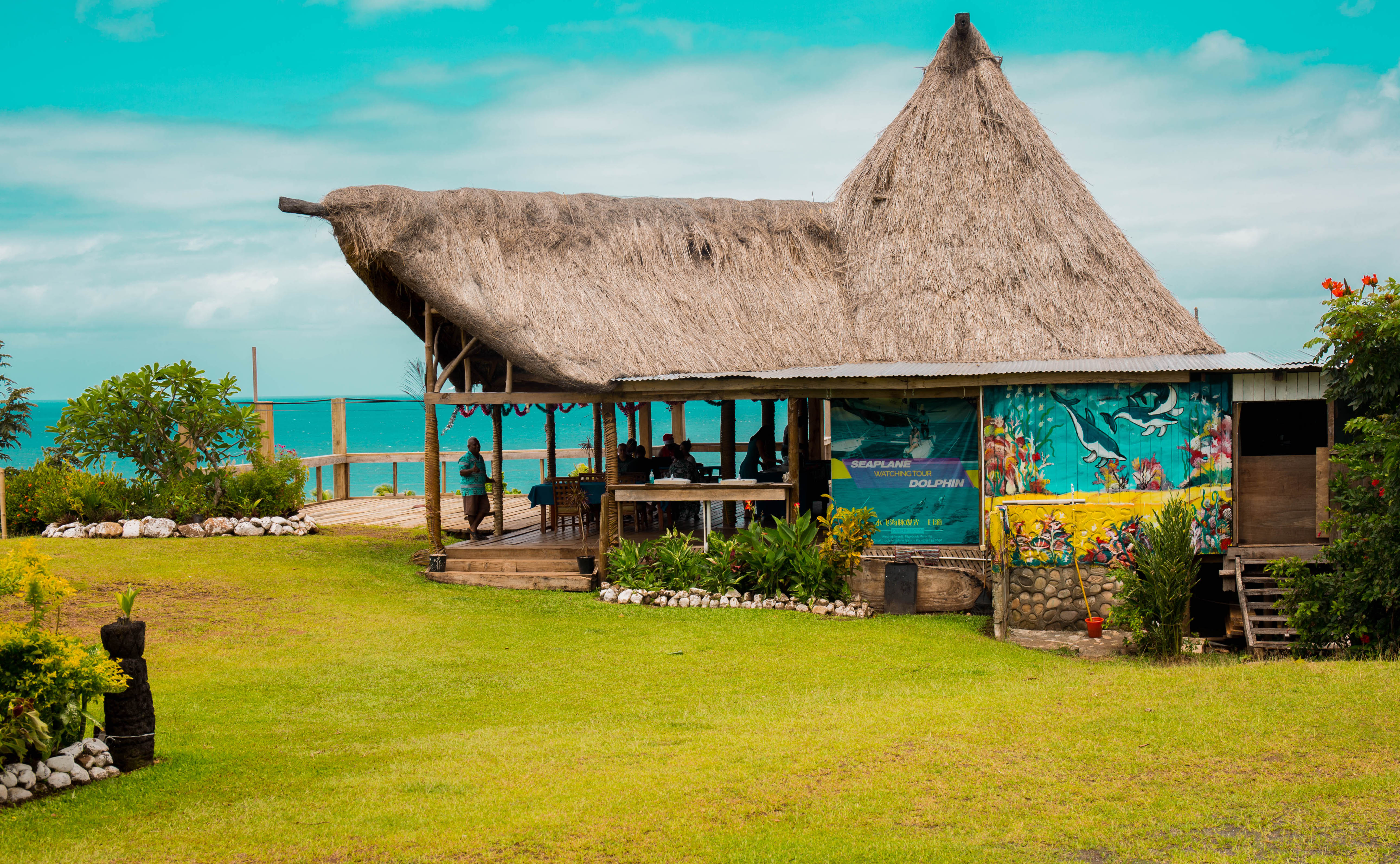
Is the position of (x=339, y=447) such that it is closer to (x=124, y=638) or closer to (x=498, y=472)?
(x=498, y=472)

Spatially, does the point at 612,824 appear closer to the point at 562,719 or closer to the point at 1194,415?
the point at 562,719

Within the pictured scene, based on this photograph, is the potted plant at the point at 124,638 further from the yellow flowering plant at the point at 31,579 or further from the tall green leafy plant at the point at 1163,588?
the tall green leafy plant at the point at 1163,588

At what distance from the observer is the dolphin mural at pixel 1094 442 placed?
39.5 feet

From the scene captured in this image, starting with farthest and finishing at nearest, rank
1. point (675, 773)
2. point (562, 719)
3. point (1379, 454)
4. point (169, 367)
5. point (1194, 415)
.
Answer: point (169, 367) < point (1194, 415) < point (1379, 454) < point (562, 719) < point (675, 773)

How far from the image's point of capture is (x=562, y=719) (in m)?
7.88

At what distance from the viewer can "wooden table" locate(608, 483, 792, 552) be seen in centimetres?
1305

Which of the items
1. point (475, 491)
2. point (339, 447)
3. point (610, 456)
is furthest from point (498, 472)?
point (339, 447)

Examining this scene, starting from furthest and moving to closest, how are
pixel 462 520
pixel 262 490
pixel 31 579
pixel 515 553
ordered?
pixel 462 520
pixel 262 490
pixel 515 553
pixel 31 579

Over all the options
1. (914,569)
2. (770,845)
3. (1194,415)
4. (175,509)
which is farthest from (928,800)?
(175,509)

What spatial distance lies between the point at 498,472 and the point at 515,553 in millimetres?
2797

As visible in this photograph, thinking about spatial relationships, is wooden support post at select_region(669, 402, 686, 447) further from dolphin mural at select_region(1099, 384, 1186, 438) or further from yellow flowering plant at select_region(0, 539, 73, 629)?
yellow flowering plant at select_region(0, 539, 73, 629)

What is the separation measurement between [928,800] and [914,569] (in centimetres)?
684

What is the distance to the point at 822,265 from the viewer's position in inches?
655

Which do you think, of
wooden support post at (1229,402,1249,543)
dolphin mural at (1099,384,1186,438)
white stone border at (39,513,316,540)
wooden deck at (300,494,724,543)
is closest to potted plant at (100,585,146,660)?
wooden deck at (300,494,724,543)
